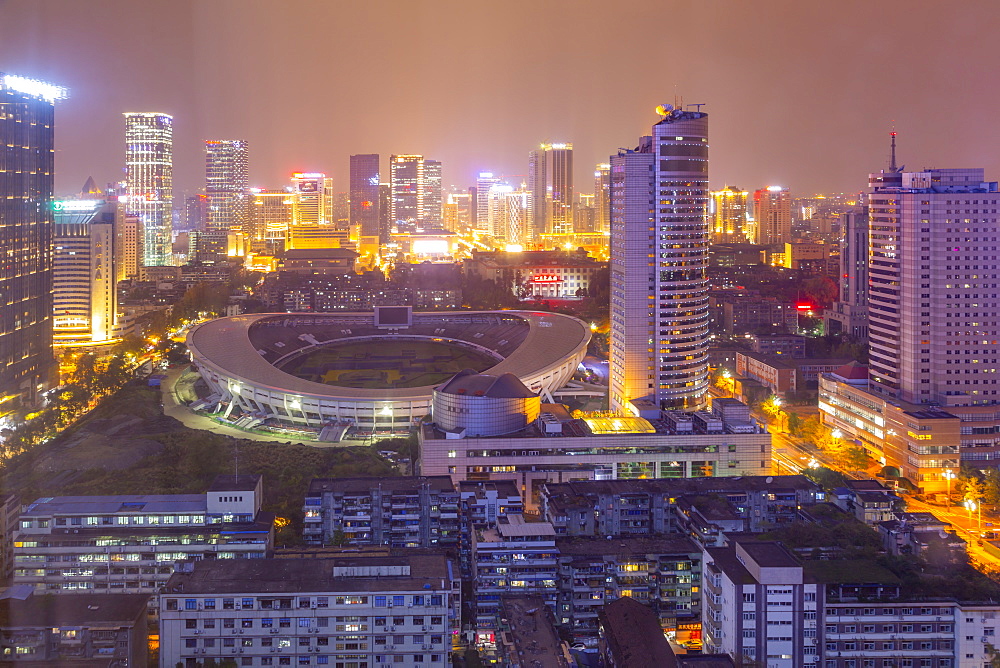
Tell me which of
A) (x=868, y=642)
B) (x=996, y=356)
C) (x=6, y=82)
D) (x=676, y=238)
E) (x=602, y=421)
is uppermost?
(x=6, y=82)

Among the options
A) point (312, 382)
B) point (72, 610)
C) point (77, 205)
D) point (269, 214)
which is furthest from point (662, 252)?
point (269, 214)

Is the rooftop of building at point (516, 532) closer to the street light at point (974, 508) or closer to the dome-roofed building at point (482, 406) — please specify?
the dome-roofed building at point (482, 406)

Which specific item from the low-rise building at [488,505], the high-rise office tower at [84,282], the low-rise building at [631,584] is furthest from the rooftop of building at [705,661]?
the high-rise office tower at [84,282]

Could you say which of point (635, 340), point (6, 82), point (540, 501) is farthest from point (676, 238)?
point (6, 82)

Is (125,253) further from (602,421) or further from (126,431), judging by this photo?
(602,421)

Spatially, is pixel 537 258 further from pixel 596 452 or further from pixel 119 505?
pixel 119 505

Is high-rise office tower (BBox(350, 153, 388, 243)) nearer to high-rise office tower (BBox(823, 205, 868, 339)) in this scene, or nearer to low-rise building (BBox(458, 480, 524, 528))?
high-rise office tower (BBox(823, 205, 868, 339))
